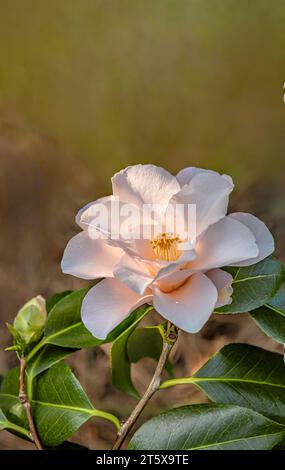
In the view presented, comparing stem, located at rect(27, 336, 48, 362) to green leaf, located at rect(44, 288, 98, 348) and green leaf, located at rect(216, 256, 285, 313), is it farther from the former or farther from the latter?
green leaf, located at rect(216, 256, 285, 313)

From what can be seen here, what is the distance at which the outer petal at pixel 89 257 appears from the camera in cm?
41

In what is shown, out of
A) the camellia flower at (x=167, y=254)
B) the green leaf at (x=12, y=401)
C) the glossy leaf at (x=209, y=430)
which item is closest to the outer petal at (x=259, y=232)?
the camellia flower at (x=167, y=254)

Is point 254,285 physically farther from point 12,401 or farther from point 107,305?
point 12,401

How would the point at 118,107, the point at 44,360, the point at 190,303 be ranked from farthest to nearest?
1. the point at 118,107
2. the point at 44,360
3. the point at 190,303

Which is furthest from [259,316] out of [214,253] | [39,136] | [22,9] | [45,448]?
[22,9]

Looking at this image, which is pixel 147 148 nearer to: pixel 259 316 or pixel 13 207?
pixel 13 207

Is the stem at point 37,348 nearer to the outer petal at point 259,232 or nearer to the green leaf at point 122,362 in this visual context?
the green leaf at point 122,362

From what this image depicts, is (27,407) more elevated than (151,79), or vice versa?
(151,79)

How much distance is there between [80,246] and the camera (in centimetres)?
42

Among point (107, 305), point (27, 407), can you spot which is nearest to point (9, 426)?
point (27, 407)

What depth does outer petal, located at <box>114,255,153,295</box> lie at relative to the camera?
38 centimetres

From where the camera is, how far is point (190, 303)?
387 millimetres

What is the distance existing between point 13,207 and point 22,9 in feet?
1.17

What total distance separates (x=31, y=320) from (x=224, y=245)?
0.51 ft
